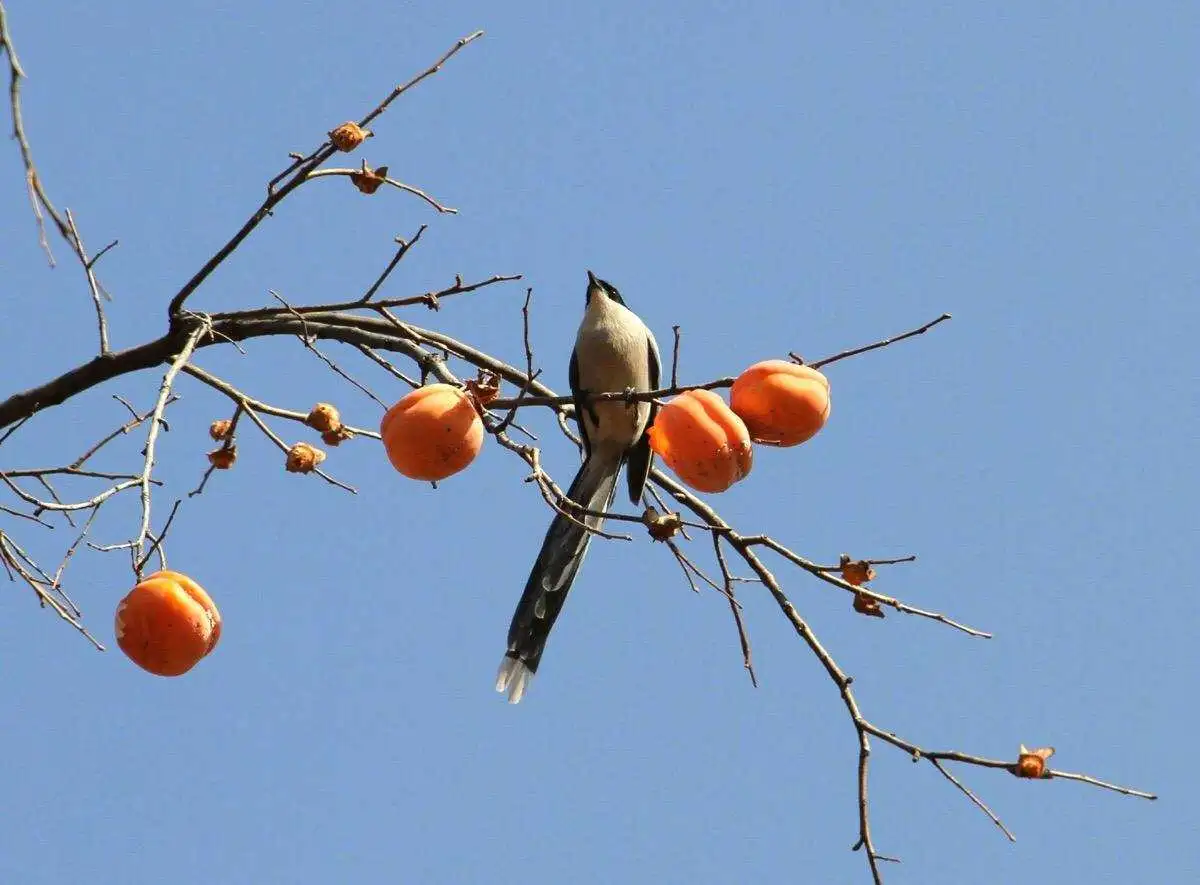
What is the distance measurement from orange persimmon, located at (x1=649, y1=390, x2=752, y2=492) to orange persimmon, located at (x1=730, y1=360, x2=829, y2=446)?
0.23ft

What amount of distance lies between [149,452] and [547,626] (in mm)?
1376

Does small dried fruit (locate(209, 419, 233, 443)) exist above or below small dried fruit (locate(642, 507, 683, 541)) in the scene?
above

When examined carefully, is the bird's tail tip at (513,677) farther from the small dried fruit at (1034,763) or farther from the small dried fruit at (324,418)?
the small dried fruit at (1034,763)

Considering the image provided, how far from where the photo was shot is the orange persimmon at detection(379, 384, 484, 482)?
9.61 ft

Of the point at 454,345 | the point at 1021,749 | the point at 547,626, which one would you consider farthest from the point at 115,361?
the point at 1021,749

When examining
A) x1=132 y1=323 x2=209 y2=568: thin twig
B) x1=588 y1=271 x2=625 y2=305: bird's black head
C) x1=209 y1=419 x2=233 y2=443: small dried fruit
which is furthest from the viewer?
x1=588 y1=271 x2=625 y2=305: bird's black head

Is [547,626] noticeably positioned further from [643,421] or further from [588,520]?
[643,421]

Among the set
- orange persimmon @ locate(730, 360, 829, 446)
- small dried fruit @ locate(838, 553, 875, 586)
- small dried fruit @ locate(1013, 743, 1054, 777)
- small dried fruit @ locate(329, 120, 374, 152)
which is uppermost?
small dried fruit @ locate(329, 120, 374, 152)

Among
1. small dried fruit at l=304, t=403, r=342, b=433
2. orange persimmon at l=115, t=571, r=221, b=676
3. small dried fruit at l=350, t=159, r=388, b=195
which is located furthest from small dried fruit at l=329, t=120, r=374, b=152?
orange persimmon at l=115, t=571, r=221, b=676

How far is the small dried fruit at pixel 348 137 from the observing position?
131 inches

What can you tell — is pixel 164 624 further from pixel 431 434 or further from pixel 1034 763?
pixel 1034 763

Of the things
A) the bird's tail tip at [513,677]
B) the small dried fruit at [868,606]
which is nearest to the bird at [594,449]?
the bird's tail tip at [513,677]

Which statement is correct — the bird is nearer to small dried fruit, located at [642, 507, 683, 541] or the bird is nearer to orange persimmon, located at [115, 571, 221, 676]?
small dried fruit, located at [642, 507, 683, 541]

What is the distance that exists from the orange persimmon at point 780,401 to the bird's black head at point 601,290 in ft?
6.57
